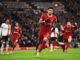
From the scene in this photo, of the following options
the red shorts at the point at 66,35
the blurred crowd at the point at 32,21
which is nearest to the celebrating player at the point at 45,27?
the red shorts at the point at 66,35

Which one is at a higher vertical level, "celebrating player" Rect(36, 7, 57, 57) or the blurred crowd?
"celebrating player" Rect(36, 7, 57, 57)

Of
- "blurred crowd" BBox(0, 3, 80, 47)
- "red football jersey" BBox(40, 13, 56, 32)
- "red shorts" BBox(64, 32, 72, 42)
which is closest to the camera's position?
"red football jersey" BBox(40, 13, 56, 32)

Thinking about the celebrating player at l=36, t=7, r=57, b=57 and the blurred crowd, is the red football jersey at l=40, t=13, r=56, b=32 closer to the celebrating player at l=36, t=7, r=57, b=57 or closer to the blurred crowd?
the celebrating player at l=36, t=7, r=57, b=57

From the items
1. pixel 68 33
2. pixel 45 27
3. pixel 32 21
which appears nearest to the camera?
pixel 45 27

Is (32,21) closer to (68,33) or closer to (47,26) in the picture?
(68,33)

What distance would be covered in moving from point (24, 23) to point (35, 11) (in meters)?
4.07

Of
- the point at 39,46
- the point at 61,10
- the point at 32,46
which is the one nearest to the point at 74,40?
the point at 32,46

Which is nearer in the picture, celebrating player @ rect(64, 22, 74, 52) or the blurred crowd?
celebrating player @ rect(64, 22, 74, 52)

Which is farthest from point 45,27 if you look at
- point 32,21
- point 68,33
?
point 32,21

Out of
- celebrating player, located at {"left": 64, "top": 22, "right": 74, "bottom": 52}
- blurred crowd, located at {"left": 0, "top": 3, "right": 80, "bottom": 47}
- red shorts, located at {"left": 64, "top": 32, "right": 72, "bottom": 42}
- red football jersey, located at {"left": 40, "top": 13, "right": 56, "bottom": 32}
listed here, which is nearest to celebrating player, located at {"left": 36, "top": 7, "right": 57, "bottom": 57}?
red football jersey, located at {"left": 40, "top": 13, "right": 56, "bottom": 32}

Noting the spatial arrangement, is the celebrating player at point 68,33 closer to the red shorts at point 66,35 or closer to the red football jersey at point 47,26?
the red shorts at point 66,35

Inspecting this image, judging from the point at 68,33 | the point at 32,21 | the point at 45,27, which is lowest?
the point at 32,21

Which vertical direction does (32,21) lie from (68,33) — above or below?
below

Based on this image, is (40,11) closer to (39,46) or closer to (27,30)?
(27,30)
